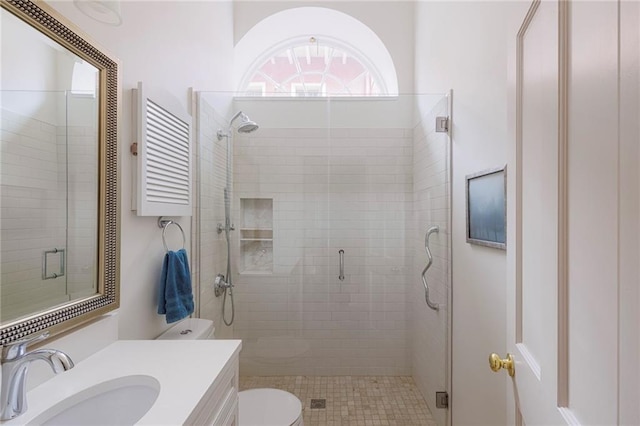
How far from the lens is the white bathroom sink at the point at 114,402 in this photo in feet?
3.00

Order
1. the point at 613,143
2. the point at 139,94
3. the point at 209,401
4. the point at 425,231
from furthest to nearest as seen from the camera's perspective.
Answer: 1. the point at 425,231
2. the point at 139,94
3. the point at 209,401
4. the point at 613,143

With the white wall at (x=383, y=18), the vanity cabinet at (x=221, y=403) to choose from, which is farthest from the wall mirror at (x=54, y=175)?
the white wall at (x=383, y=18)

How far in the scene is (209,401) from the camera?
3.14ft

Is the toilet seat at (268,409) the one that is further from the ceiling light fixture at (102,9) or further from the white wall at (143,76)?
the ceiling light fixture at (102,9)

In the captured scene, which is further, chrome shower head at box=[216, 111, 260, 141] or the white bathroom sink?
chrome shower head at box=[216, 111, 260, 141]

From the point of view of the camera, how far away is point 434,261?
2.25 m

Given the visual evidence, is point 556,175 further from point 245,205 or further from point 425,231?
point 245,205

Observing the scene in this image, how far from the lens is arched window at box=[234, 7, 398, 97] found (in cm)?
301

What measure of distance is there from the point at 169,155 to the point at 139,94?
1.11 feet

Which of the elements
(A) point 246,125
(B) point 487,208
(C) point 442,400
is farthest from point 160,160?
(C) point 442,400

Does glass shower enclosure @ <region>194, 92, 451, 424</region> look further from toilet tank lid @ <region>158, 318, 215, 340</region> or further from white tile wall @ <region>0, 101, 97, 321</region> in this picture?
white tile wall @ <region>0, 101, 97, 321</region>

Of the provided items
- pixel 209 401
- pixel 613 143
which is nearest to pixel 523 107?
pixel 613 143

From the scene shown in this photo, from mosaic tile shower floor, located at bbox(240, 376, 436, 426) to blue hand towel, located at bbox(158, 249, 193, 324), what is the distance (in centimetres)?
114

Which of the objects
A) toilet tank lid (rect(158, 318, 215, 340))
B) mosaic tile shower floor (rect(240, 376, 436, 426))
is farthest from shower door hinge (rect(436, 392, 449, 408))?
toilet tank lid (rect(158, 318, 215, 340))
